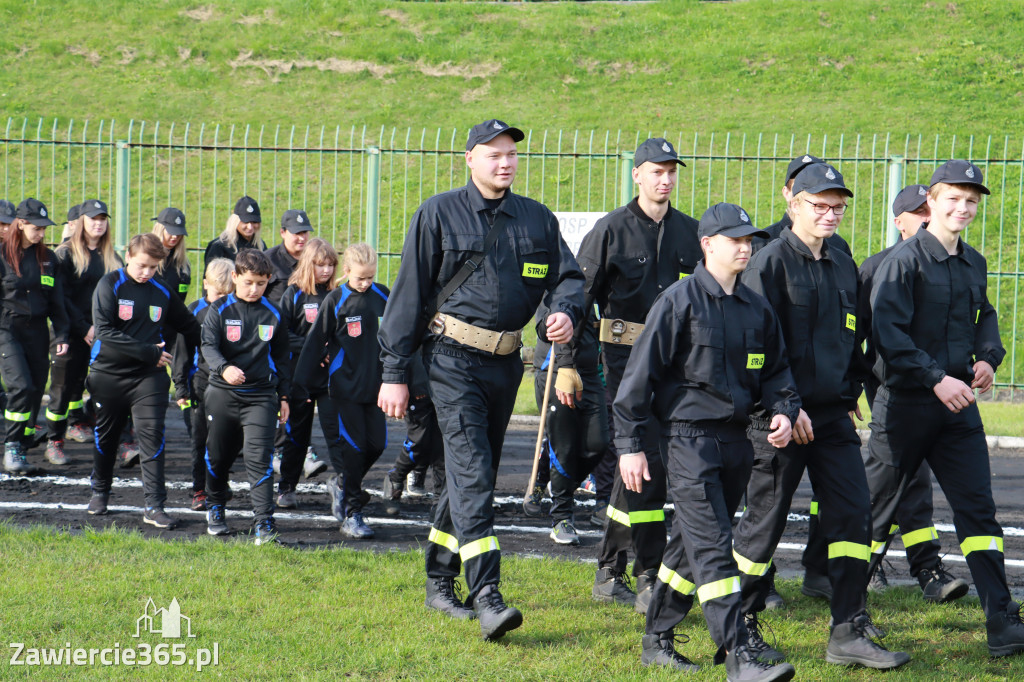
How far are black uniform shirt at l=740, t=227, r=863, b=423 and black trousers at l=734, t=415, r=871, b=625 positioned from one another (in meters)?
0.14

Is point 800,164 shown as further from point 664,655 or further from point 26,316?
point 26,316

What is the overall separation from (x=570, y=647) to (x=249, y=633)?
55.9 inches

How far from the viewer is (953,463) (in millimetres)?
5246

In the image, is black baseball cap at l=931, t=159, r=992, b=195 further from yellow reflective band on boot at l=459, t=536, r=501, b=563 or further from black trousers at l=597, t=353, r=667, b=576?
yellow reflective band on boot at l=459, t=536, r=501, b=563

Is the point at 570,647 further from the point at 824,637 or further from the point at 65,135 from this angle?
the point at 65,135

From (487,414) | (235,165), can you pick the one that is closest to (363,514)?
(487,414)

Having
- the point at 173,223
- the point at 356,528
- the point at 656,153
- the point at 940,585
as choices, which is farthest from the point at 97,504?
the point at 940,585

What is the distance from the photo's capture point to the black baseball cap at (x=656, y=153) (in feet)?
20.1

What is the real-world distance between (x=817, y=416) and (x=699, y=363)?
759mm

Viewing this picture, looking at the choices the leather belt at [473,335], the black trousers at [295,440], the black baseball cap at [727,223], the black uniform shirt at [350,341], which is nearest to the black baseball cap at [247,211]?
the black trousers at [295,440]

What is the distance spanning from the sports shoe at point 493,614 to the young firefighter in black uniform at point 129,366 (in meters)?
3.14

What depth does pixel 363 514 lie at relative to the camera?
7598 mm

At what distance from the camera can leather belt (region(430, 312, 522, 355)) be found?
5.23 metres

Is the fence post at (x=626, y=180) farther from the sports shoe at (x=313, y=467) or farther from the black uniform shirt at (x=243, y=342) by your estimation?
the black uniform shirt at (x=243, y=342)
